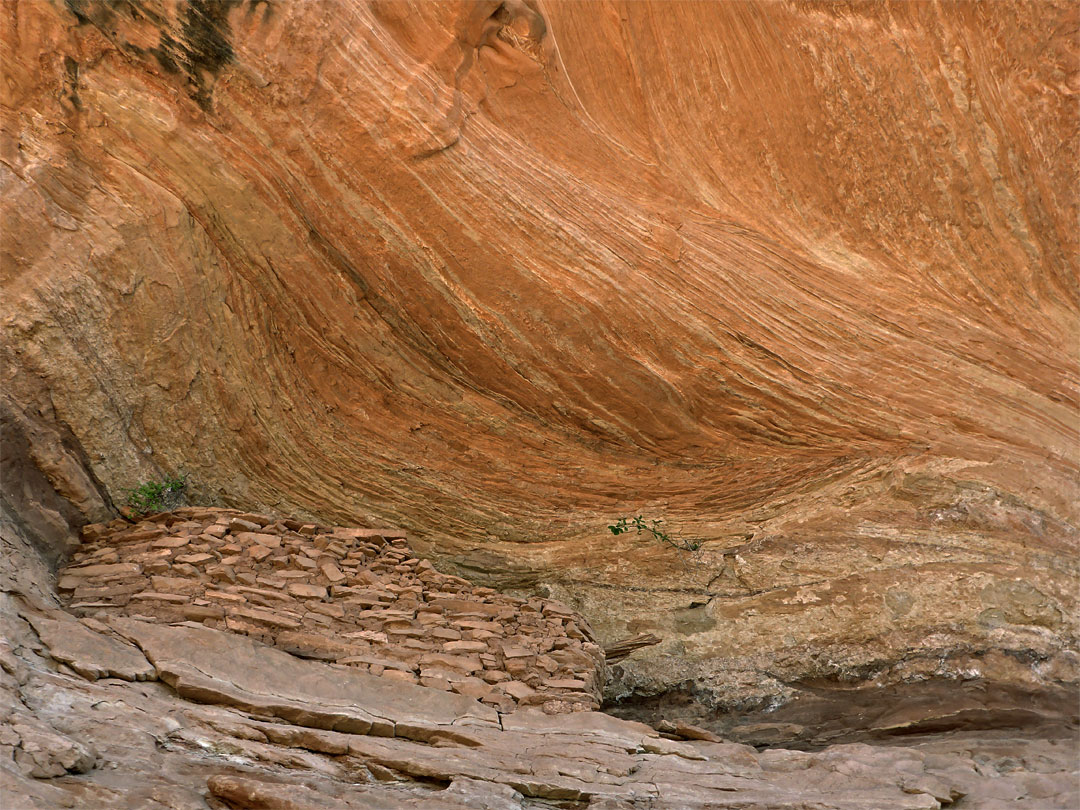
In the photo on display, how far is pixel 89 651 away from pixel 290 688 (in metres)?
0.97

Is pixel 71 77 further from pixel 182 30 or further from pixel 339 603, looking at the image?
pixel 339 603

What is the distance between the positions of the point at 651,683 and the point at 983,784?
221cm

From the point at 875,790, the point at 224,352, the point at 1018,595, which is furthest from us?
the point at 224,352

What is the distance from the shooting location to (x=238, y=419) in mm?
7461

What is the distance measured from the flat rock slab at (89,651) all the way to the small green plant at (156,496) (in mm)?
1532

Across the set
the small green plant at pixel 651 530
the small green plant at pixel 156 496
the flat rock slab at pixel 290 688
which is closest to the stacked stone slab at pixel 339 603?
the flat rock slab at pixel 290 688

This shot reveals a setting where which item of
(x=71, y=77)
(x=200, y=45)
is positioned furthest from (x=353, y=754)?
(x=71, y=77)

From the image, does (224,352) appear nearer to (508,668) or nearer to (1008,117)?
(508,668)

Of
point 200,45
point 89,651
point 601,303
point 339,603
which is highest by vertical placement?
point 200,45

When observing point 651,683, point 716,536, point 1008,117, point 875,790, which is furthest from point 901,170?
point 875,790

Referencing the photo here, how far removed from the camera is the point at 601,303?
7.32 metres

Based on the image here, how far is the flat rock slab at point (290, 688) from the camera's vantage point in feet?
16.4

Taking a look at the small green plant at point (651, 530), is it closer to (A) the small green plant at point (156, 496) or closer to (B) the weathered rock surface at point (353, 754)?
(B) the weathered rock surface at point (353, 754)

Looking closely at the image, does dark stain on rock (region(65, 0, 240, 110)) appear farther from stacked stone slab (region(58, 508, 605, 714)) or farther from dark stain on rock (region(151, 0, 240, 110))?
stacked stone slab (region(58, 508, 605, 714))
